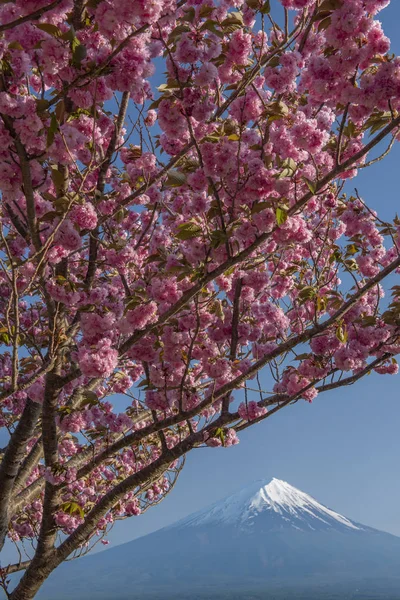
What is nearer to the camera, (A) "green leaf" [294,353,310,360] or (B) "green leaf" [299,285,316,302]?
(B) "green leaf" [299,285,316,302]

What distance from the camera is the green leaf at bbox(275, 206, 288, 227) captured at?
317 cm

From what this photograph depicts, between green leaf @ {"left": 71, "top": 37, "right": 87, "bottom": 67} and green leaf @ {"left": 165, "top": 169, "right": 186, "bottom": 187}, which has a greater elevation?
green leaf @ {"left": 71, "top": 37, "right": 87, "bottom": 67}

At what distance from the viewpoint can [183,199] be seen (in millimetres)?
4691

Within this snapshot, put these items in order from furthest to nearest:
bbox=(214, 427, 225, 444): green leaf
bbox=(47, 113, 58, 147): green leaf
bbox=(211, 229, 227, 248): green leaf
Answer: bbox=(214, 427, 225, 444): green leaf
bbox=(211, 229, 227, 248): green leaf
bbox=(47, 113, 58, 147): green leaf

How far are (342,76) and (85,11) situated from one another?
170cm

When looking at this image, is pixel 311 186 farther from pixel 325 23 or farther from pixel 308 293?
pixel 308 293

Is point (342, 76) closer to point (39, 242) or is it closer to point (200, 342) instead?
point (39, 242)

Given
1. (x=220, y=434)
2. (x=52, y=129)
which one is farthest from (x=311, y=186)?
(x=220, y=434)

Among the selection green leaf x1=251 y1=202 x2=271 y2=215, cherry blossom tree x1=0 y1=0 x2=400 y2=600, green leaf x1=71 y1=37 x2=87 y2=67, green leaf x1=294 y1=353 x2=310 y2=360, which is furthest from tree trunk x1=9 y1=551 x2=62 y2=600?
green leaf x1=71 y1=37 x2=87 y2=67

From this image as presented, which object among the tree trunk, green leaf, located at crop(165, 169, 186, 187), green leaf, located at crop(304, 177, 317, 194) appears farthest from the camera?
the tree trunk

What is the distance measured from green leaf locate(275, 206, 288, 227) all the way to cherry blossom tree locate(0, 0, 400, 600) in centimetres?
1

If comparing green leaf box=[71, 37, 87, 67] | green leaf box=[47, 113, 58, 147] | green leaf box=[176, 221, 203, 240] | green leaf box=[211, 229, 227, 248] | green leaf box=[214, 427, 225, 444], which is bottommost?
green leaf box=[214, 427, 225, 444]

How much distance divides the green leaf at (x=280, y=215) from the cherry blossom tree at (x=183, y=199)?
0.04 feet

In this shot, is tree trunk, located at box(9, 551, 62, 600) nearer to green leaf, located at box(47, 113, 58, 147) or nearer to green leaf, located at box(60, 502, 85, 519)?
green leaf, located at box(60, 502, 85, 519)
